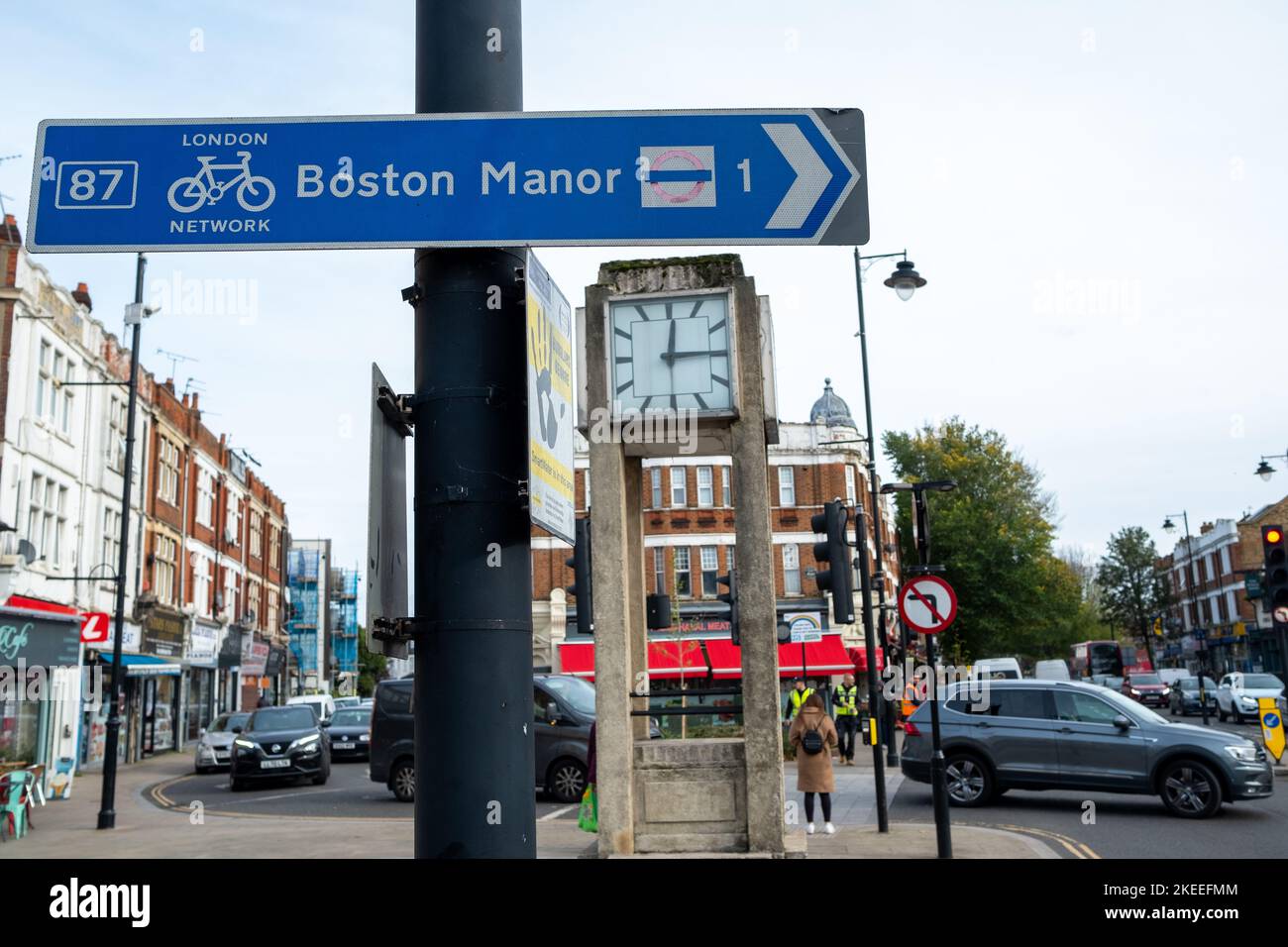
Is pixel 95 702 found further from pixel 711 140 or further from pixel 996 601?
pixel 996 601

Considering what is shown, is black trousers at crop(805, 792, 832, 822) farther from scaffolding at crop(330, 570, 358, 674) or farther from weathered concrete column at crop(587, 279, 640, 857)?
scaffolding at crop(330, 570, 358, 674)

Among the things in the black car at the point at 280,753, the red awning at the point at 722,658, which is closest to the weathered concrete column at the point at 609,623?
the black car at the point at 280,753

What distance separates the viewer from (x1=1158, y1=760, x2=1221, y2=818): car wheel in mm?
15188

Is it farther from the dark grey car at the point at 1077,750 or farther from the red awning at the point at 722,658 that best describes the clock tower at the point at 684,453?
the red awning at the point at 722,658

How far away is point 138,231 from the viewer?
3.00 meters

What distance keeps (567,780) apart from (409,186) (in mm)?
16898

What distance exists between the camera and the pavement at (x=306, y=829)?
12.5 meters

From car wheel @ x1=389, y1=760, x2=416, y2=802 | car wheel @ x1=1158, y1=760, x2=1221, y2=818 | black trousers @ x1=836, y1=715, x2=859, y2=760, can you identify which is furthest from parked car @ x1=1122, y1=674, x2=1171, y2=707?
car wheel @ x1=389, y1=760, x2=416, y2=802

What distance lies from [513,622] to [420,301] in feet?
2.93

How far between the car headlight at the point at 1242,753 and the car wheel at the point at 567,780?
9.61m

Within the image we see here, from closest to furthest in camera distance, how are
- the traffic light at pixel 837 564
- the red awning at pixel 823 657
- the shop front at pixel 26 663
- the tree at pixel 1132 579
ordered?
the traffic light at pixel 837 564 → the shop front at pixel 26 663 → the red awning at pixel 823 657 → the tree at pixel 1132 579

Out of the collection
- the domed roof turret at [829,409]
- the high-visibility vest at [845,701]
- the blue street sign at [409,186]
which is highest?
the domed roof turret at [829,409]

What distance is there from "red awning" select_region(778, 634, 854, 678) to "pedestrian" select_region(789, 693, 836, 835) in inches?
1005
